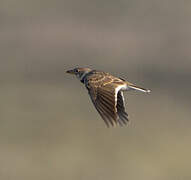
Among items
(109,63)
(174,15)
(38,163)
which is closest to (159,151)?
(38,163)

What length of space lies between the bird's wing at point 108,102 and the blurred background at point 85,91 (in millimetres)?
4079

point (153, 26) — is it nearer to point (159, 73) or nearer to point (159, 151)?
point (159, 73)

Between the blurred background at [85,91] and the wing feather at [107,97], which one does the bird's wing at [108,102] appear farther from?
the blurred background at [85,91]

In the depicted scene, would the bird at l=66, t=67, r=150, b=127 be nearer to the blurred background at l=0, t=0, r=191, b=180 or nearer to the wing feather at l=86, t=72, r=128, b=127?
the wing feather at l=86, t=72, r=128, b=127

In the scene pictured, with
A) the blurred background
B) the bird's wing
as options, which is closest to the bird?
the bird's wing

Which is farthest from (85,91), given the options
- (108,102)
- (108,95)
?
(108,102)

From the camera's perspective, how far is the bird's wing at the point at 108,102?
8188mm

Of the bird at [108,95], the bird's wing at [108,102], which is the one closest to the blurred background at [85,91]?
the bird at [108,95]

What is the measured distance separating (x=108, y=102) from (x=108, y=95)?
257 millimetres

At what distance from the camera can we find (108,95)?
876 cm

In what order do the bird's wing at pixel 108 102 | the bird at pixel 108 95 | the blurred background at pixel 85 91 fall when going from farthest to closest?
the blurred background at pixel 85 91, the bird at pixel 108 95, the bird's wing at pixel 108 102

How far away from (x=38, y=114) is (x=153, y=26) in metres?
10.8

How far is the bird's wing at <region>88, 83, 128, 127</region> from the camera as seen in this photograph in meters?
8.19

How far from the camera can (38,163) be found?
1455 centimetres
